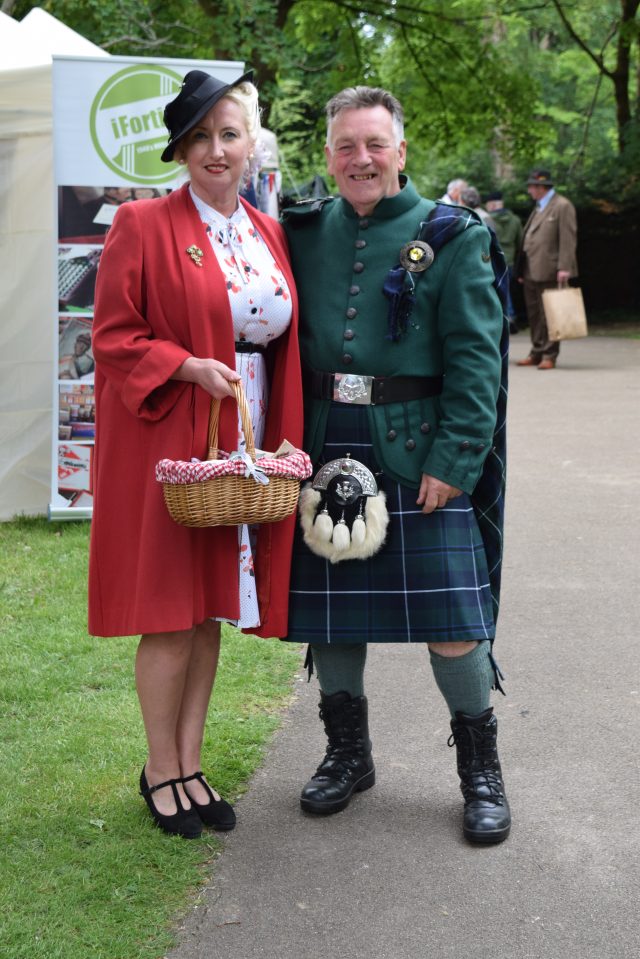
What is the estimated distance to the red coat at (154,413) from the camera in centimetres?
314

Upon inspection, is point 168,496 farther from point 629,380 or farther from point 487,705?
point 629,380

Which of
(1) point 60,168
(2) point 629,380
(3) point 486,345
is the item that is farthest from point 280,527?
(2) point 629,380

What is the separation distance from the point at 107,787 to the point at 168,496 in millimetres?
1147

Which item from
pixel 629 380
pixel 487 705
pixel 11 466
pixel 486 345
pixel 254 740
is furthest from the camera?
pixel 629 380

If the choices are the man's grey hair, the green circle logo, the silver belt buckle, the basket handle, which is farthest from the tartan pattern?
the green circle logo

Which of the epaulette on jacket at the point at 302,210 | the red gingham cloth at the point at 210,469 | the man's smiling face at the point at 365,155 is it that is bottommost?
the red gingham cloth at the point at 210,469

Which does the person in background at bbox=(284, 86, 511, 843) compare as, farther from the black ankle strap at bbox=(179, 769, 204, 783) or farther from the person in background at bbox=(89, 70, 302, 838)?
the black ankle strap at bbox=(179, 769, 204, 783)

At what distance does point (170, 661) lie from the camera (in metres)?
3.32

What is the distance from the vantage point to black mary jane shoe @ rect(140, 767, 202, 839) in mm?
3398

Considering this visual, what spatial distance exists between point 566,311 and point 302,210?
9.98 meters

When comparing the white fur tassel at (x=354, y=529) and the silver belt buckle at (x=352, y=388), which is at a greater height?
the silver belt buckle at (x=352, y=388)

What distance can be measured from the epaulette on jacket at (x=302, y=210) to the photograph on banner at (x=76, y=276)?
11.6ft

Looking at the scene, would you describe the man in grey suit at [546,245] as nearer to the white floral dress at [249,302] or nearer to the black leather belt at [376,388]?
the black leather belt at [376,388]

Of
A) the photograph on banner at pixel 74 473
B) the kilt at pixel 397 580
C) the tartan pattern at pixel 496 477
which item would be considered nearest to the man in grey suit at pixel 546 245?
the photograph on banner at pixel 74 473
